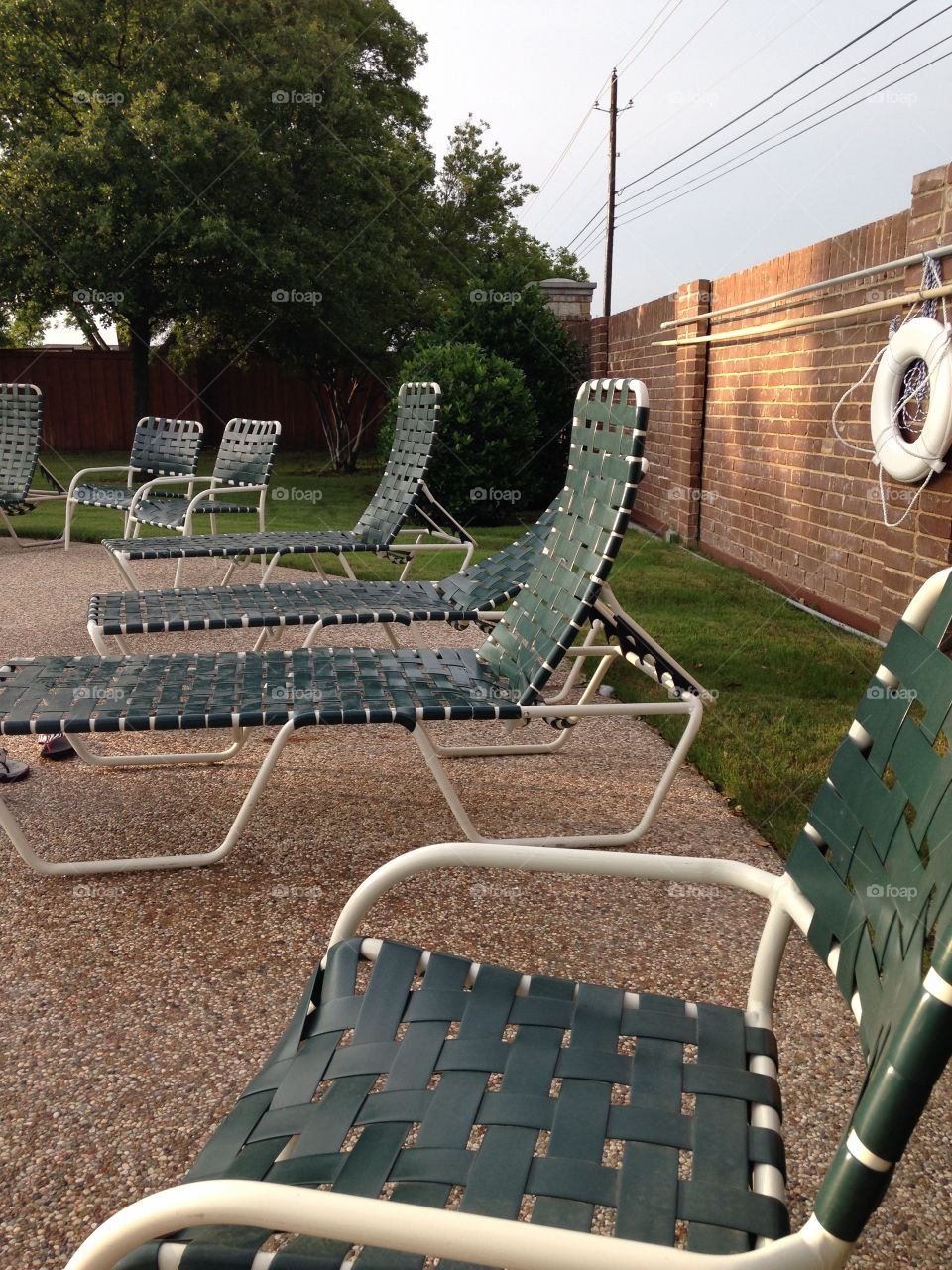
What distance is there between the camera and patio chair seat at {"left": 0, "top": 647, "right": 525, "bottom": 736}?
2.37 m

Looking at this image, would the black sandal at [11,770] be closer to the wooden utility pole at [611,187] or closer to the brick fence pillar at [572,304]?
the brick fence pillar at [572,304]

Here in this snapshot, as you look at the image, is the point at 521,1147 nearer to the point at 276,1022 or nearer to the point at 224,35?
the point at 276,1022

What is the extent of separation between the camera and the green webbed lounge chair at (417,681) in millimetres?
2400

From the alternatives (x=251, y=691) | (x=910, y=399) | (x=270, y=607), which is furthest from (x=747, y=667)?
(x=251, y=691)

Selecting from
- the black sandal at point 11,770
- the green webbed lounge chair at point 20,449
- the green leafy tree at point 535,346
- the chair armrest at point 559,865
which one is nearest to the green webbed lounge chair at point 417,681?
the black sandal at point 11,770

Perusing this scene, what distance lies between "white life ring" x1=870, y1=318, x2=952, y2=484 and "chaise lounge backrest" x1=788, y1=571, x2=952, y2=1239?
3.24 metres

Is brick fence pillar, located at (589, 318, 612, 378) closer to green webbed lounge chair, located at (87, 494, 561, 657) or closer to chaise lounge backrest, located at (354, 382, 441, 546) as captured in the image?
chaise lounge backrest, located at (354, 382, 441, 546)

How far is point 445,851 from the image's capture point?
4.45 feet

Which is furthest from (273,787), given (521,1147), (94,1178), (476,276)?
(476,276)

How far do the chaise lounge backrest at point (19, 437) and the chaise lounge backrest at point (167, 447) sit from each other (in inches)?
28.2

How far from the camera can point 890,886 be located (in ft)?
3.42

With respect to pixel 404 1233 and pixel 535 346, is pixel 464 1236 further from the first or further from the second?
pixel 535 346

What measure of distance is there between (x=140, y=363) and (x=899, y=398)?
51.2ft

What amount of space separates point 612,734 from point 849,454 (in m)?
2.44
